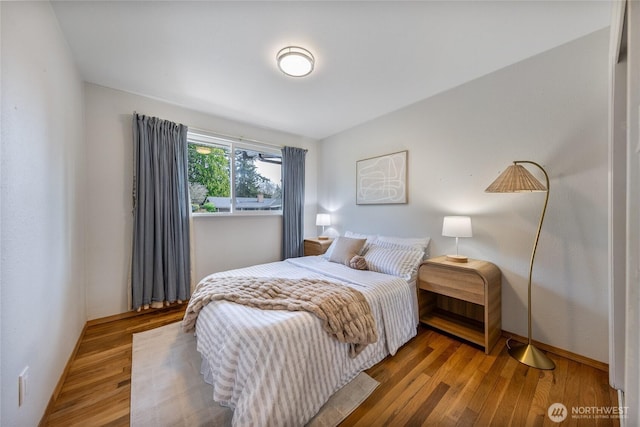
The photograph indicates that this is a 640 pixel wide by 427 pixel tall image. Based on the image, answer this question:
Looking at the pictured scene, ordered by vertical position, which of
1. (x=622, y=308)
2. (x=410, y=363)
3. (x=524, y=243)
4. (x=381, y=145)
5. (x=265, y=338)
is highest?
(x=381, y=145)

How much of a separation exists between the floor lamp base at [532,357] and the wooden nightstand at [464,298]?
17cm

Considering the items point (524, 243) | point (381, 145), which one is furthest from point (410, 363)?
point (381, 145)

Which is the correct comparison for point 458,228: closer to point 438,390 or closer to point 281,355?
point 438,390

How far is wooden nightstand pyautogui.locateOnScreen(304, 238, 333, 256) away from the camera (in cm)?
355

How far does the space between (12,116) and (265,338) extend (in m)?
1.60

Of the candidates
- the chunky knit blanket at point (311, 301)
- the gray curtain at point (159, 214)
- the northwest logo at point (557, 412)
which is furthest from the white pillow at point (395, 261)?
the gray curtain at point (159, 214)

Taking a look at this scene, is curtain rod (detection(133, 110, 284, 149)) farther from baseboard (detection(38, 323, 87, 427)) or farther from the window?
baseboard (detection(38, 323, 87, 427))

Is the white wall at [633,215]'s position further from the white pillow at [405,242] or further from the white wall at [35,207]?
the white wall at [35,207]

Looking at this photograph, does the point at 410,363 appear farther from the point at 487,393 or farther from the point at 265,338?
the point at 265,338

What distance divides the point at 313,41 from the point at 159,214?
2.43 meters

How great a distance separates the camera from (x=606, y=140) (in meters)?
1.68

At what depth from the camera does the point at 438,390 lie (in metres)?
1.52

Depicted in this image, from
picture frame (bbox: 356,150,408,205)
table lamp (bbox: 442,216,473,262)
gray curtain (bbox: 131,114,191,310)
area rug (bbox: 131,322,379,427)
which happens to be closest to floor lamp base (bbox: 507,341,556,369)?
table lamp (bbox: 442,216,473,262)

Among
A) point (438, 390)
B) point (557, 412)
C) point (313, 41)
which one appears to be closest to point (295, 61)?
point (313, 41)
